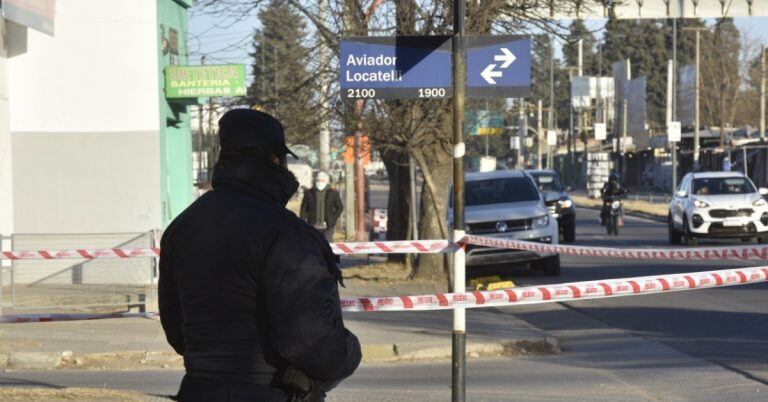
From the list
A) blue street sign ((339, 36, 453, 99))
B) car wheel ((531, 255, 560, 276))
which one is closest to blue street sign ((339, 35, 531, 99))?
blue street sign ((339, 36, 453, 99))

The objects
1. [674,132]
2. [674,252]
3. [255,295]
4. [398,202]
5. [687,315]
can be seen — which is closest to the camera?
[255,295]

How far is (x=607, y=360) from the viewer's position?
1148 centimetres

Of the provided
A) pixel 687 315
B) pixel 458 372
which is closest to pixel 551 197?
pixel 687 315

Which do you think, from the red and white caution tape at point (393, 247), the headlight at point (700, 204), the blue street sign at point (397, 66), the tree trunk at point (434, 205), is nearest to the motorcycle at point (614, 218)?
the headlight at point (700, 204)

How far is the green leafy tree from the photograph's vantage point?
747 inches

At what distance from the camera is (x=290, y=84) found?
65.2ft

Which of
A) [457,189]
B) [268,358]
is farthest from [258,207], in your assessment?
[457,189]

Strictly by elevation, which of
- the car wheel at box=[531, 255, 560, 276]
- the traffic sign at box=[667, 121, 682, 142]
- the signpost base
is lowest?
the car wheel at box=[531, 255, 560, 276]

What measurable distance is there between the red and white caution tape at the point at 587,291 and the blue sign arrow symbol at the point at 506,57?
5.12ft

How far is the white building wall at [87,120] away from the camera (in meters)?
19.7

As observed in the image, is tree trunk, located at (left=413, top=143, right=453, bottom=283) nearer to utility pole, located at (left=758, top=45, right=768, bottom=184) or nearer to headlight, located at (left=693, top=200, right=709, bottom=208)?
headlight, located at (left=693, top=200, right=709, bottom=208)

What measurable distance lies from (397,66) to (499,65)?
717mm

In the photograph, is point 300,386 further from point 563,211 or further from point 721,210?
point 563,211

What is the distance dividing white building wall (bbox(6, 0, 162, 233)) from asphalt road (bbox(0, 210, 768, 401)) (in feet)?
24.1
